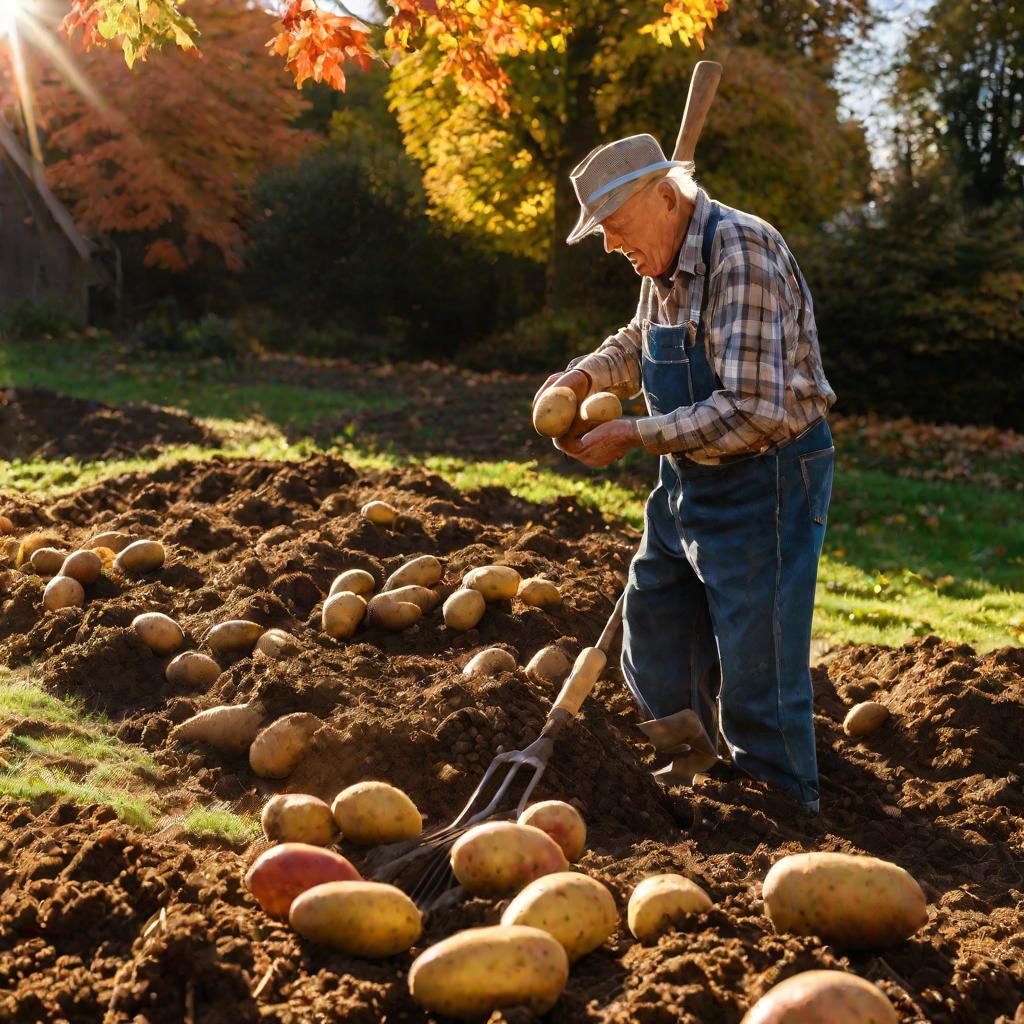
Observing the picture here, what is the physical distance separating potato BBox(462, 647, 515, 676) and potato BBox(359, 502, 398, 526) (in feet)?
6.09

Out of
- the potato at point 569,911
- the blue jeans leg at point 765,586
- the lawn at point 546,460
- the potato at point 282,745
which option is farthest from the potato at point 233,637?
the lawn at point 546,460

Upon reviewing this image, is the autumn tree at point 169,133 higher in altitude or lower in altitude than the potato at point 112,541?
higher

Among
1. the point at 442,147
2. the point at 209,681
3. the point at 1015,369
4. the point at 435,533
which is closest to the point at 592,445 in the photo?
the point at 209,681

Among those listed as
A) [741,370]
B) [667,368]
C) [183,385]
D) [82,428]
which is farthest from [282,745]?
[183,385]

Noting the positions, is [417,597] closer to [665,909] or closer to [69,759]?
[69,759]

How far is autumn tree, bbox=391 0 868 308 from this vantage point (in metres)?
14.4

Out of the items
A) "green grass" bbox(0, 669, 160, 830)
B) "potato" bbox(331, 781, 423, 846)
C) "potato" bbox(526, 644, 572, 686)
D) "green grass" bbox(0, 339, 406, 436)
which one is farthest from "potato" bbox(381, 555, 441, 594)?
"green grass" bbox(0, 339, 406, 436)

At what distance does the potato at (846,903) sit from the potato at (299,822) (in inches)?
45.3

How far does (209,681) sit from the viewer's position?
14.5 feet

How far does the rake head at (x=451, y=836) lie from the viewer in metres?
2.92

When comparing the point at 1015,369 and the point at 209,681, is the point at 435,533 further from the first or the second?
the point at 1015,369

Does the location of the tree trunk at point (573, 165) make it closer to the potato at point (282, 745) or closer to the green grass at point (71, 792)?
the potato at point (282, 745)

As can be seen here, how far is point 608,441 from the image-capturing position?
3.56m

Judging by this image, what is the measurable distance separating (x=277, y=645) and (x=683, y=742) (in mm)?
1502
